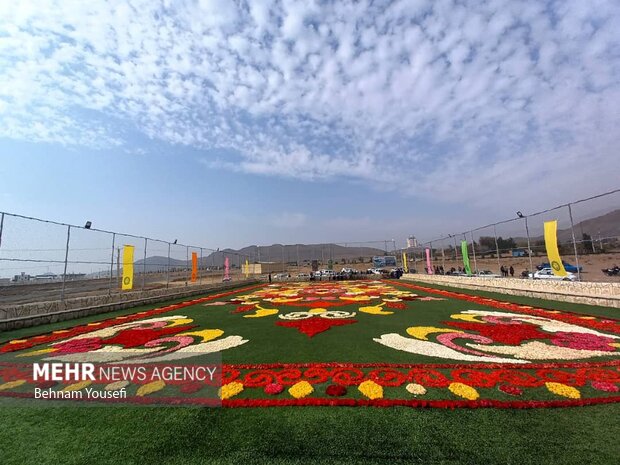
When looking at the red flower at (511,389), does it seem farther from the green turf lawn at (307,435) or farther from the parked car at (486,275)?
the parked car at (486,275)

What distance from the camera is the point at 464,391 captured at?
276cm

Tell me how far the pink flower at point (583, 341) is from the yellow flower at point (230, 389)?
453cm

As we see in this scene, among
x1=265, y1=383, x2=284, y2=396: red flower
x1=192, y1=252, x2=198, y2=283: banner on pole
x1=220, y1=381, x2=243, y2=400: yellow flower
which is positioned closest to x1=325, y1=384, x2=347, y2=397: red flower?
x1=265, y1=383, x2=284, y2=396: red flower

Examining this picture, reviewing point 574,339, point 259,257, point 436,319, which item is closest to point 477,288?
point 436,319

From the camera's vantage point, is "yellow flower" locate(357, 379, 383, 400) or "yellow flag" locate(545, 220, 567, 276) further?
"yellow flag" locate(545, 220, 567, 276)

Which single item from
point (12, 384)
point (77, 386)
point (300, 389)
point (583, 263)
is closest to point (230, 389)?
point (300, 389)

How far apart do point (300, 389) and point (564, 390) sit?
247 cm

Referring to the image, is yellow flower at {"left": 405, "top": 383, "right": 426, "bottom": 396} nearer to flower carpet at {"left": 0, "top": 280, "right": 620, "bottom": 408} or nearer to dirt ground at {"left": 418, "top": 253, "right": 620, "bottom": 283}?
flower carpet at {"left": 0, "top": 280, "right": 620, "bottom": 408}

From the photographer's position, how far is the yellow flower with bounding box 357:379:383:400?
8.95ft

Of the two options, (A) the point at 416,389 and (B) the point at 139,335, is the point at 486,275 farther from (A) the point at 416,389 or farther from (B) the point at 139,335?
(B) the point at 139,335

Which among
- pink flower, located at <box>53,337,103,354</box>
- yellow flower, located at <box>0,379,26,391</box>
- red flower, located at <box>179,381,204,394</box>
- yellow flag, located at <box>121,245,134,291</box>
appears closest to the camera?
red flower, located at <box>179,381,204,394</box>

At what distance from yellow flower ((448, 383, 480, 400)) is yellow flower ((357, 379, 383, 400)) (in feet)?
2.26

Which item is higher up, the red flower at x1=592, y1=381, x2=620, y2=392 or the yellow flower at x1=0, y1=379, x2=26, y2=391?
the yellow flower at x1=0, y1=379, x2=26, y2=391

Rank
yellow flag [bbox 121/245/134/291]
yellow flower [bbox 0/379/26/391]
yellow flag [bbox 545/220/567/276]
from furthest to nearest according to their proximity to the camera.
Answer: yellow flag [bbox 121/245/134/291], yellow flag [bbox 545/220/567/276], yellow flower [bbox 0/379/26/391]
